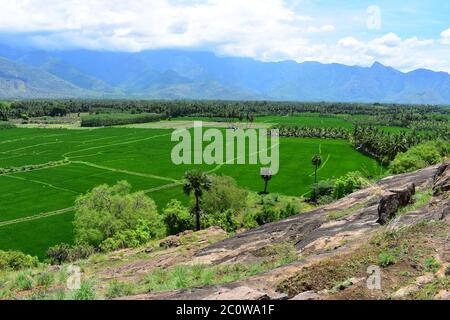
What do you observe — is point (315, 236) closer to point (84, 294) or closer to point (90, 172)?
point (84, 294)

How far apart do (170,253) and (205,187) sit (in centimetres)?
3576

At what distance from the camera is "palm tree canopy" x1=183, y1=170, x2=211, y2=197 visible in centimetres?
6347

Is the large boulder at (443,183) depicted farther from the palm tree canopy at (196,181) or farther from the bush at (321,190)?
the bush at (321,190)

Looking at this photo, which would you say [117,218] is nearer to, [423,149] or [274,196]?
[274,196]

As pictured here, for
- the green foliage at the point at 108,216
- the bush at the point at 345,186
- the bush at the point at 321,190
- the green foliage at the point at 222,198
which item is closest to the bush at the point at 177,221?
the green foliage at the point at 108,216

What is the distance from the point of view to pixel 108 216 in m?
61.4

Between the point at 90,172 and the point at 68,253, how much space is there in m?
66.6

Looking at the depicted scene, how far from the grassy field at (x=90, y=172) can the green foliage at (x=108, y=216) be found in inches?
252

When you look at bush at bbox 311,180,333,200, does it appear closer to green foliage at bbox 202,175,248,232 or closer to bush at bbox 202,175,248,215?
green foliage at bbox 202,175,248,232

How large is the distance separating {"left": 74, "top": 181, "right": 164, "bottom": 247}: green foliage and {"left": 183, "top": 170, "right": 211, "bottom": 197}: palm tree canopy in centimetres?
727

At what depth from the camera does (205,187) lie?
212 ft

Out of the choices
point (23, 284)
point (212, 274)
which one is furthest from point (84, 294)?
point (212, 274)

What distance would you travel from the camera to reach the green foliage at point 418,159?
80.2 meters
